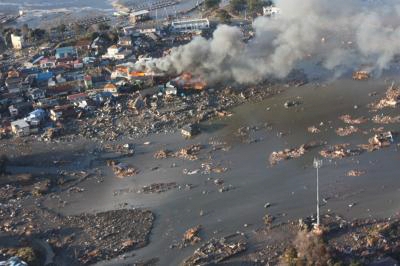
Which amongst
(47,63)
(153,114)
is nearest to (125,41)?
(47,63)

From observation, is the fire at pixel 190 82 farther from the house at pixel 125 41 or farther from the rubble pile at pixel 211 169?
the rubble pile at pixel 211 169

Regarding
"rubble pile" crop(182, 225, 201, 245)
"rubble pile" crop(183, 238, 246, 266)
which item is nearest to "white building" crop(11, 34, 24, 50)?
"rubble pile" crop(182, 225, 201, 245)

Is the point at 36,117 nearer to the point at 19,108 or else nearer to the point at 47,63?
the point at 19,108

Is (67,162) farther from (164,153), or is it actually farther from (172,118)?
(172,118)

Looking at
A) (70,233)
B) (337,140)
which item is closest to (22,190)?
(70,233)

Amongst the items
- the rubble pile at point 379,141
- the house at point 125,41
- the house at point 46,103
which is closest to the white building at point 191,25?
the house at point 125,41

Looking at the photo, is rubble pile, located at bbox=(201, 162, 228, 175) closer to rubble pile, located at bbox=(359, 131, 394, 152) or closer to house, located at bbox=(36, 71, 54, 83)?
rubble pile, located at bbox=(359, 131, 394, 152)
